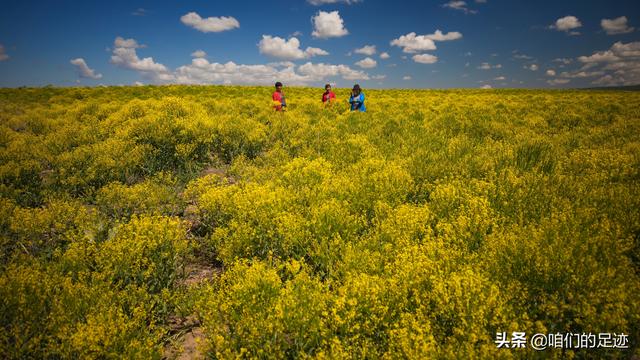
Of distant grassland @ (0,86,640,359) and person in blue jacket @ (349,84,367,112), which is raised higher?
person in blue jacket @ (349,84,367,112)

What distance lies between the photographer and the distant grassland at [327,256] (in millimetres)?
2826

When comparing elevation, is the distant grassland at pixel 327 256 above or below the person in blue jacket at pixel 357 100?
below

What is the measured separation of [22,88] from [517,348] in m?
44.6

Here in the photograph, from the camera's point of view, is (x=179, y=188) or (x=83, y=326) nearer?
(x=83, y=326)

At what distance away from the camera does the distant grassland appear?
9.27ft

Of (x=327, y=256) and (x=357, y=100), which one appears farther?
(x=357, y=100)

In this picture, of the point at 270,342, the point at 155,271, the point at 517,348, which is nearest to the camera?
the point at 517,348

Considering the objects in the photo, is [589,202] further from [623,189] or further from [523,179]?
[523,179]

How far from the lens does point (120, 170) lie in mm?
7477

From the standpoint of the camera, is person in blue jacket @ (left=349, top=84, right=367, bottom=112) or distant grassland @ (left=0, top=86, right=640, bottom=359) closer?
distant grassland @ (left=0, top=86, right=640, bottom=359)

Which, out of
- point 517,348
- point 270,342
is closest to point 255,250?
point 270,342

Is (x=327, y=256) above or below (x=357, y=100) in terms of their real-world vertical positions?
below

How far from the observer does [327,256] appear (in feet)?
13.2

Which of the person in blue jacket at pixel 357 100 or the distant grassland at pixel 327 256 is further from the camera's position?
the person in blue jacket at pixel 357 100
